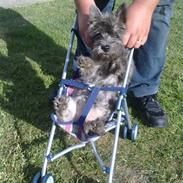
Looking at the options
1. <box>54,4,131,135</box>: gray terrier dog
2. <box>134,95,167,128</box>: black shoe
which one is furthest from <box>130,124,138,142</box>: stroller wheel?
<box>54,4,131,135</box>: gray terrier dog

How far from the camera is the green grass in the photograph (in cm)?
354

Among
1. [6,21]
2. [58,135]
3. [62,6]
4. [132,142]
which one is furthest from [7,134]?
[62,6]

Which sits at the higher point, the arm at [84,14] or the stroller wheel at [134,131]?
the arm at [84,14]

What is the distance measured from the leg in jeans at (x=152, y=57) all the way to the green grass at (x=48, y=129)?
0.30 metres

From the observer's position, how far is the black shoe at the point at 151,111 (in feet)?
14.0

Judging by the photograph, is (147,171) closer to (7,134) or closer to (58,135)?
(58,135)

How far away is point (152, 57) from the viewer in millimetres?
4539

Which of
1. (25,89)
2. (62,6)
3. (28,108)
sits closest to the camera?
(28,108)

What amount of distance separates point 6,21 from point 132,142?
14.5 ft

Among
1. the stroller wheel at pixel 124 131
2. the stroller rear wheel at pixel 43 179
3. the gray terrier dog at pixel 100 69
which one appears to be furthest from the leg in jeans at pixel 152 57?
the stroller rear wheel at pixel 43 179

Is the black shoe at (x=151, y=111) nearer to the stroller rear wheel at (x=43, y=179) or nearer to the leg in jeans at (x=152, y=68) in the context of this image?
the leg in jeans at (x=152, y=68)

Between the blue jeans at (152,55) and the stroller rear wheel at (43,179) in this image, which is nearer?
the stroller rear wheel at (43,179)

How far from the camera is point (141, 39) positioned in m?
3.22

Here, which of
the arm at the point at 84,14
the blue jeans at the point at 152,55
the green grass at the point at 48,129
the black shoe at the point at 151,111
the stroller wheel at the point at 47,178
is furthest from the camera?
the blue jeans at the point at 152,55
